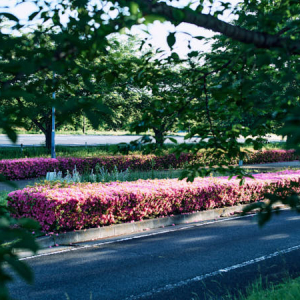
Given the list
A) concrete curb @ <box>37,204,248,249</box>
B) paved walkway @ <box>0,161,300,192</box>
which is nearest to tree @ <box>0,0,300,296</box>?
concrete curb @ <box>37,204,248,249</box>

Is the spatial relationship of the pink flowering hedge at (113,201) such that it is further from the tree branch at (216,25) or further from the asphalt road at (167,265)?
the tree branch at (216,25)

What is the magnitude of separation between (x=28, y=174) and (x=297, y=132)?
18.6 m

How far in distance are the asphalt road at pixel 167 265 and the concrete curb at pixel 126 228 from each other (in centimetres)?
39

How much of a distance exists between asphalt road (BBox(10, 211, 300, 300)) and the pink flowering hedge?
77 cm

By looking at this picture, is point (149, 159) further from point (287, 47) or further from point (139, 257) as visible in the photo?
point (287, 47)

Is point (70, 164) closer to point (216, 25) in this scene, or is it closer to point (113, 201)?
point (113, 201)

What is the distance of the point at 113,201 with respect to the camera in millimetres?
8992

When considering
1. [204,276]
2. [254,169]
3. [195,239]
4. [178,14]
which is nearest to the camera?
[178,14]

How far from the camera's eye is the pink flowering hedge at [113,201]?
8.24 metres

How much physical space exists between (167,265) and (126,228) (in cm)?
264

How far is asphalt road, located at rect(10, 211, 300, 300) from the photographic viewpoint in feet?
17.9

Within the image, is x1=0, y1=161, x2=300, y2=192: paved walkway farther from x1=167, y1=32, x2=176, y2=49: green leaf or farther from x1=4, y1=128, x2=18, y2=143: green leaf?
x1=4, y1=128, x2=18, y2=143: green leaf

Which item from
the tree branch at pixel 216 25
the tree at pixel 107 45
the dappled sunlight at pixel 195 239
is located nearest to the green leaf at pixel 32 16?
the tree at pixel 107 45

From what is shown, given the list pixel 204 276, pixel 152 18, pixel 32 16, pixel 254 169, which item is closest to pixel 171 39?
pixel 152 18
